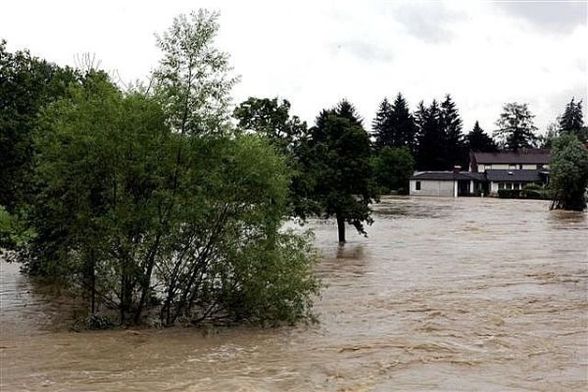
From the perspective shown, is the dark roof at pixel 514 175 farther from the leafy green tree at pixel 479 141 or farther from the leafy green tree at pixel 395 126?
the leafy green tree at pixel 395 126

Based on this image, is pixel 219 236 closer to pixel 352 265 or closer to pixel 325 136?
pixel 352 265

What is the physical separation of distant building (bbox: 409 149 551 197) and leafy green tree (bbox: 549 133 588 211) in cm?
2697

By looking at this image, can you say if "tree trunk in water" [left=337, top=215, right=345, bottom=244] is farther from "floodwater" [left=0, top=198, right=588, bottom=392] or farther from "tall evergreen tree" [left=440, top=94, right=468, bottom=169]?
"tall evergreen tree" [left=440, top=94, right=468, bottom=169]

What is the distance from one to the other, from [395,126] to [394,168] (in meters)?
26.8

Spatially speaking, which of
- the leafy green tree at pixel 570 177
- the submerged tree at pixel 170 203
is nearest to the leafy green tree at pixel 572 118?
the leafy green tree at pixel 570 177

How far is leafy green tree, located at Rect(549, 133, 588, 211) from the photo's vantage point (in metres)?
57.8

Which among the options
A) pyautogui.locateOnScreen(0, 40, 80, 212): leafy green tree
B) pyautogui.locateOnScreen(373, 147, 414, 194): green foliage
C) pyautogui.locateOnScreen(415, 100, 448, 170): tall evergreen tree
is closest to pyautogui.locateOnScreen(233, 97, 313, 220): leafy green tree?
pyautogui.locateOnScreen(0, 40, 80, 212): leafy green tree

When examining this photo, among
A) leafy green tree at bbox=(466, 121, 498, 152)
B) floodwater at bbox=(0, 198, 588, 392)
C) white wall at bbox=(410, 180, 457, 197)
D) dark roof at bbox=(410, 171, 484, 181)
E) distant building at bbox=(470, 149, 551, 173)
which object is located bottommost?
floodwater at bbox=(0, 198, 588, 392)

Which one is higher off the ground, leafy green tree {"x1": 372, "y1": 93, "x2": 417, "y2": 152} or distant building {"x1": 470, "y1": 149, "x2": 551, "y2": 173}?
leafy green tree {"x1": 372, "y1": 93, "x2": 417, "y2": 152}

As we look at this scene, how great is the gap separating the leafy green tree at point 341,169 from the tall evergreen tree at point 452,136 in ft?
241

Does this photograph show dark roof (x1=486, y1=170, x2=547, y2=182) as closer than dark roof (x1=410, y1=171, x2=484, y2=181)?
No

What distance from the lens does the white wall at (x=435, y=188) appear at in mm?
87250

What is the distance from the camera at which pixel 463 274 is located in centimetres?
2325

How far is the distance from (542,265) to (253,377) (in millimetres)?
16783
